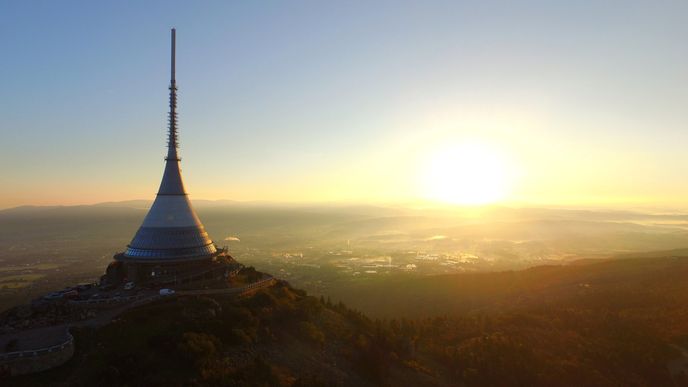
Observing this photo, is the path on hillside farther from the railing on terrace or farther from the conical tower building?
the conical tower building

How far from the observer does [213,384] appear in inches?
875

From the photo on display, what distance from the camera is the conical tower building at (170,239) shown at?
118 feet

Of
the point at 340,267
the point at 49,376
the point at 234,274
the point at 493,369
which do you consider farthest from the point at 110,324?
the point at 340,267

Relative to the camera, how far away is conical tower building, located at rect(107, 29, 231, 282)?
3584 centimetres

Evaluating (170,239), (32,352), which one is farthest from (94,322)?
(170,239)

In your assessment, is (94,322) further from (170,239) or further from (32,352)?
(170,239)

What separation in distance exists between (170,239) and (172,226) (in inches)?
60.1

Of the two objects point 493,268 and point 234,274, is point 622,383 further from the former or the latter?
point 493,268

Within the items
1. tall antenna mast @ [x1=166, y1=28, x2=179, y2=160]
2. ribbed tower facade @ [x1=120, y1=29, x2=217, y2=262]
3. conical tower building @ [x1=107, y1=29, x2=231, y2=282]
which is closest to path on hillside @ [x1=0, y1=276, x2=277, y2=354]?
conical tower building @ [x1=107, y1=29, x2=231, y2=282]

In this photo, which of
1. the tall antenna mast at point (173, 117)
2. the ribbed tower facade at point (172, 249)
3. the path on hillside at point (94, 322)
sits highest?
the tall antenna mast at point (173, 117)

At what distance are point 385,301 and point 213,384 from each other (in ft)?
211

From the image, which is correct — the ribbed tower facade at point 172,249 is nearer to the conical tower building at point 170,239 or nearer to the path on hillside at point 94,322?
the conical tower building at point 170,239

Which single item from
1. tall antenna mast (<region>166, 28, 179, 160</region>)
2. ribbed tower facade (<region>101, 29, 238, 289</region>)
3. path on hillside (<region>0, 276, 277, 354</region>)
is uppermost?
tall antenna mast (<region>166, 28, 179, 160</region>)

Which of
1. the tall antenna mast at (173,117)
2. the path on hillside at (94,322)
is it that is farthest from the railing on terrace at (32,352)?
the tall antenna mast at (173,117)
